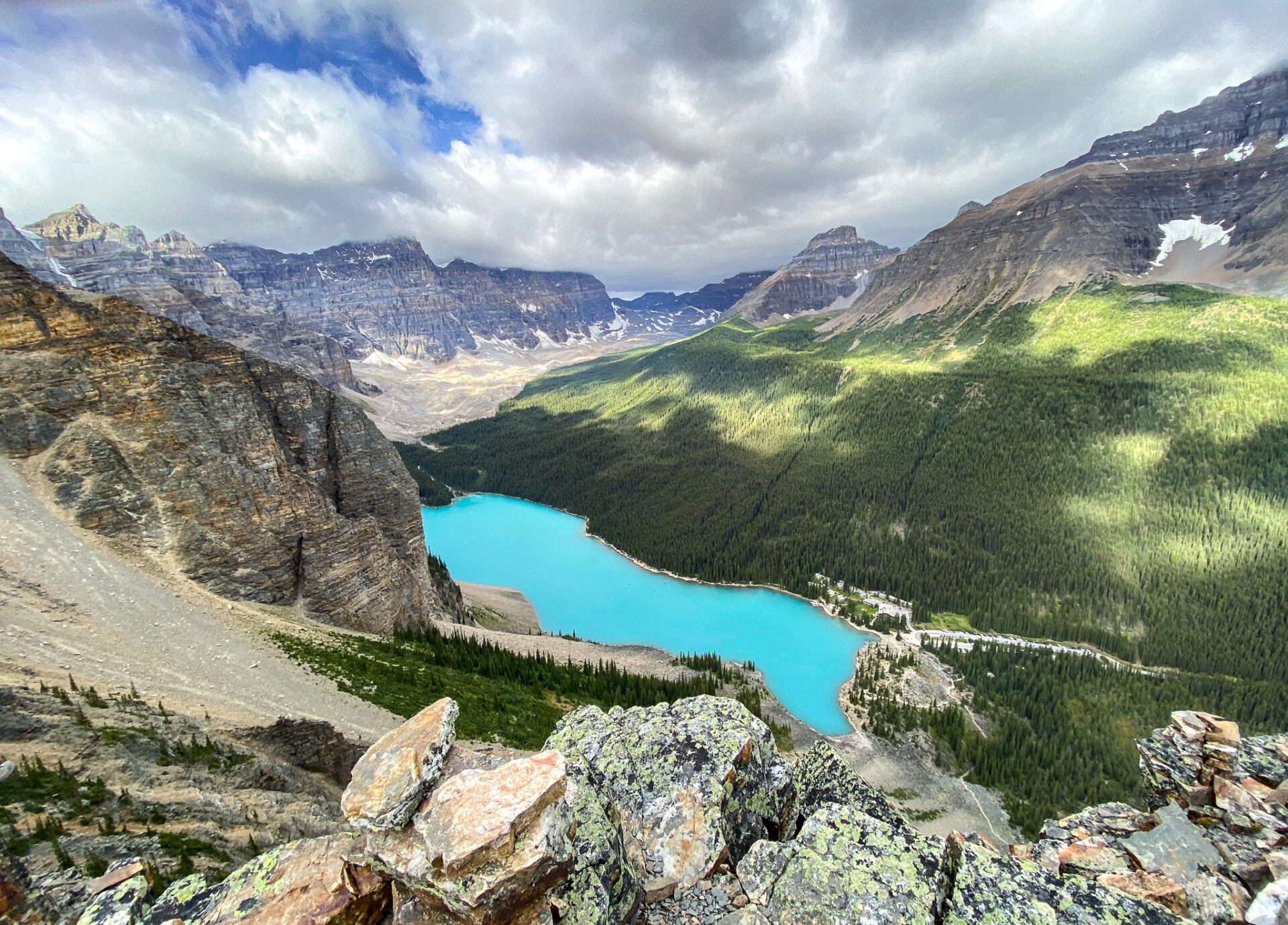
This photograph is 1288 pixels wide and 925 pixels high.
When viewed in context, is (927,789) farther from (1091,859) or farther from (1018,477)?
(1018,477)

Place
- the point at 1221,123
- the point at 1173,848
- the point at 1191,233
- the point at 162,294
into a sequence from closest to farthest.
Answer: the point at 1173,848 → the point at 1191,233 → the point at 162,294 → the point at 1221,123

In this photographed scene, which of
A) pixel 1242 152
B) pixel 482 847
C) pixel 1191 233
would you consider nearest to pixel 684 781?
pixel 482 847

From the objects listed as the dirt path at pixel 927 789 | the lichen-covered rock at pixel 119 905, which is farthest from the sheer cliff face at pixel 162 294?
the lichen-covered rock at pixel 119 905

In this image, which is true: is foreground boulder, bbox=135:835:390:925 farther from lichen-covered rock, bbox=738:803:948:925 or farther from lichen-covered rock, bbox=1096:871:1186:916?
lichen-covered rock, bbox=1096:871:1186:916

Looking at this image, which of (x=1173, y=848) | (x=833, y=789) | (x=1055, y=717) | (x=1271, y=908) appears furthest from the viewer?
(x=1055, y=717)

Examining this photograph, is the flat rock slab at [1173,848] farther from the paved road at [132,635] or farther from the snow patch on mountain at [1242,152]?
the snow patch on mountain at [1242,152]

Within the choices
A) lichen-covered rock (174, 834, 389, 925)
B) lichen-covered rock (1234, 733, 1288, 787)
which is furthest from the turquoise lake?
lichen-covered rock (174, 834, 389, 925)
